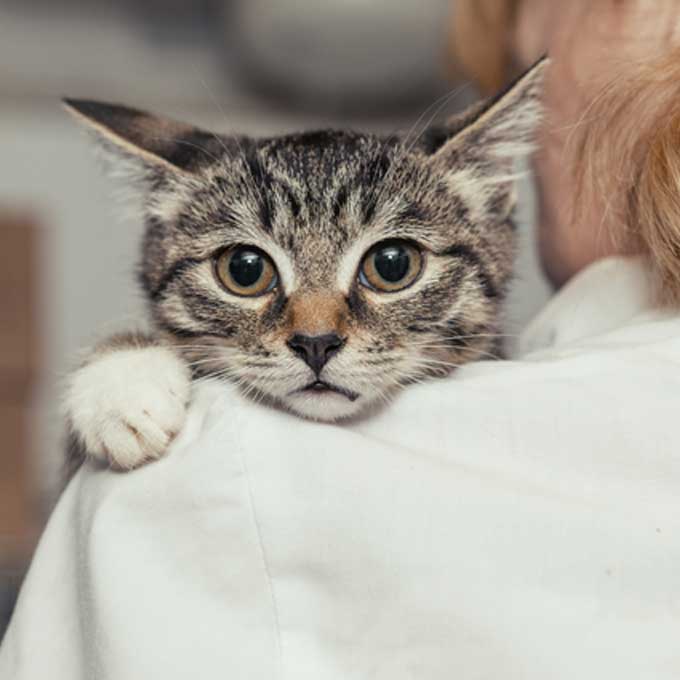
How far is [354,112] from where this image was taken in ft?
11.8

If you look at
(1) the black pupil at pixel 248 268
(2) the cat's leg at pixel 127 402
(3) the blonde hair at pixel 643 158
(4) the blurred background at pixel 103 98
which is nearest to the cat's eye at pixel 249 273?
(1) the black pupil at pixel 248 268

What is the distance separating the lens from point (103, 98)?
3363mm

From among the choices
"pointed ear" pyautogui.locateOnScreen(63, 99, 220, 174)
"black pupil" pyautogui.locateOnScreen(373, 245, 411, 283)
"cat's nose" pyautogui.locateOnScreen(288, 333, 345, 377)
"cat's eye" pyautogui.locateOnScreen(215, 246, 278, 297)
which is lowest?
"cat's nose" pyautogui.locateOnScreen(288, 333, 345, 377)

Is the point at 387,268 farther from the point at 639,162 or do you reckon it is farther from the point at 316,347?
the point at 639,162

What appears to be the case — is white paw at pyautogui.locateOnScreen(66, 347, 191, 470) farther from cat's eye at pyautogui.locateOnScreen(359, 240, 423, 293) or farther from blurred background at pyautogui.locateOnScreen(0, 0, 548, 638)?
blurred background at pyautogui.locateOnScreen(0, 0, 548, 638)

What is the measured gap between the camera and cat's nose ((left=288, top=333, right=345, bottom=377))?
91 cm

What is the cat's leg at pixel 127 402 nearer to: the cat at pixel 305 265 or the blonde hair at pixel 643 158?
the cat at pixel 305 265

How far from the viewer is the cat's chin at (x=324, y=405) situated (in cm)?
87

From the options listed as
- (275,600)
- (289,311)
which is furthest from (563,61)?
(275,600)

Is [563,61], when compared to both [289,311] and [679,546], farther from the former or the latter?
[679,546]

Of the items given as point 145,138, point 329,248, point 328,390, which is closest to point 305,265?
point 329,248

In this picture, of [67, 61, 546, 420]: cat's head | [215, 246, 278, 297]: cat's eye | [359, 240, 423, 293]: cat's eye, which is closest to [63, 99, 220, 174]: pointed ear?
[67, 61, 546, 420]: cat's head

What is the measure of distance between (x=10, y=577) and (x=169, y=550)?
7.76 feet

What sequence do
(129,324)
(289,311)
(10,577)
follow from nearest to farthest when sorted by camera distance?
(289,311) → (129,324) → (10,577)
